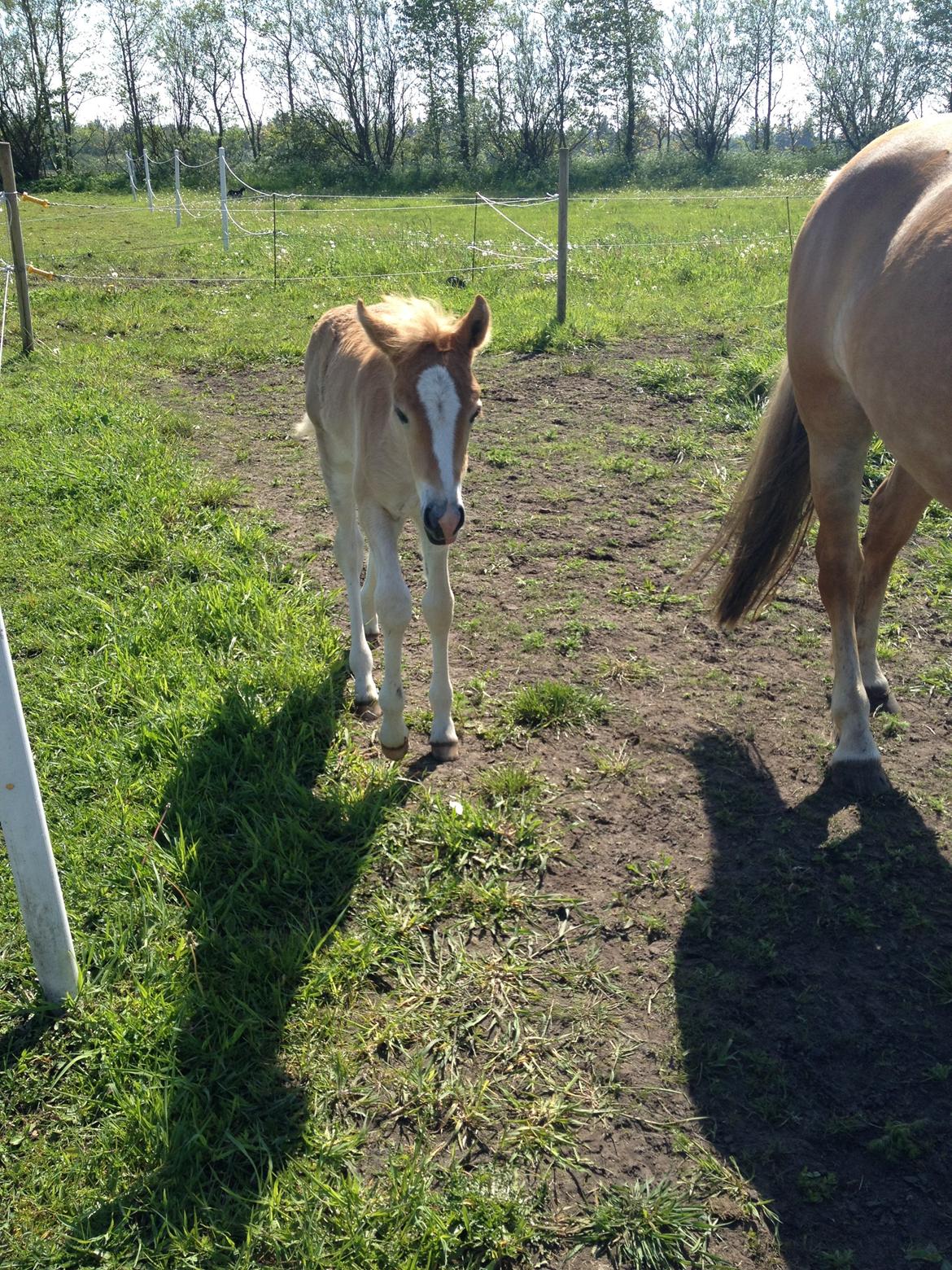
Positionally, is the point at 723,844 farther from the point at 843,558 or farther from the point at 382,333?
the point at 382,333

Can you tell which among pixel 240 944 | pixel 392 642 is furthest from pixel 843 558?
pixel 240 944

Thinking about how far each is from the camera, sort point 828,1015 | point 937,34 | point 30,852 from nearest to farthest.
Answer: point 30,852 → point 828,1015 → point 937,34

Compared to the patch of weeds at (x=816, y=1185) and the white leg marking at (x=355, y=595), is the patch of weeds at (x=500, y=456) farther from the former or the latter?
the patch of weeds at (x=816, y=1185)

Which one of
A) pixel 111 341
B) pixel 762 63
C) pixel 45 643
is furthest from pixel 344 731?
pixel 762 63

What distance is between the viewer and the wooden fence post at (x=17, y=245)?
888cm

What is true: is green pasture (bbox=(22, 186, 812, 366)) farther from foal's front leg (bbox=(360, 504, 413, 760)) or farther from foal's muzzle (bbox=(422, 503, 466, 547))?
foal's muzzle (bbox=(422, 503, 466, 547))

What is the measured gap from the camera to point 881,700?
3.83m

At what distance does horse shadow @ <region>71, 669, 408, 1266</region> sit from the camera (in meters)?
1.94

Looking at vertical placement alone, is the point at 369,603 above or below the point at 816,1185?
above

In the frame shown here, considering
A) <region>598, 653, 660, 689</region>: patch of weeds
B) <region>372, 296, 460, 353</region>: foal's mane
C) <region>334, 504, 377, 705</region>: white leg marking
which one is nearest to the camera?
<region>372, 296, 460, 353</region>: foal's mane

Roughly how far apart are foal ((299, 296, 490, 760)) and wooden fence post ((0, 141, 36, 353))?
6361mm

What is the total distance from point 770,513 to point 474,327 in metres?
1.65

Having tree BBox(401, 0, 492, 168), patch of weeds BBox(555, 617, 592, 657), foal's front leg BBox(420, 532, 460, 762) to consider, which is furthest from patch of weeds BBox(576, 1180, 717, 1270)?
tree BBox(401, 0, 492, 168)

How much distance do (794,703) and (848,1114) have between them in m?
1.97
